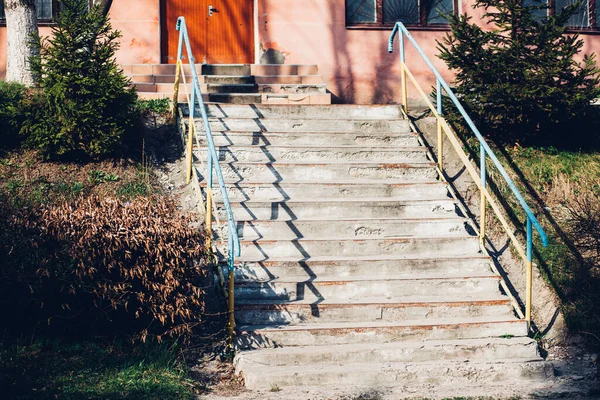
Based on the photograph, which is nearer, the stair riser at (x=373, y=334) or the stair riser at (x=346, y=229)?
the stair riser at (x=373, y=334)

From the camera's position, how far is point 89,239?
6406 mm

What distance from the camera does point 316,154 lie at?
9.72 metres

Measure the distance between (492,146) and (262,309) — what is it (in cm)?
501

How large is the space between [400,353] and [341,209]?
2274 millimetres

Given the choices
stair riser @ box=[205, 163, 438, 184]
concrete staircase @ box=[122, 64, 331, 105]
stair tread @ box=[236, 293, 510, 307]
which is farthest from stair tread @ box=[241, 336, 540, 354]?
concrete staircase @ box=[122, 64, 331, 105]

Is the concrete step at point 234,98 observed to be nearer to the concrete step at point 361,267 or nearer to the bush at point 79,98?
the bush at point 79,98

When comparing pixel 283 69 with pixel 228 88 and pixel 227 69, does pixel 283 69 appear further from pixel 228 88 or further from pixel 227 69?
pixel 228 88

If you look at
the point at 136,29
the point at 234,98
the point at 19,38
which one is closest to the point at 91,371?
the point at 234,98

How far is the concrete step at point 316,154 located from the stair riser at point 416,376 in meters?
3.59

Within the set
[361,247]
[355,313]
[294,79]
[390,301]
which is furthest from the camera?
[294,79]

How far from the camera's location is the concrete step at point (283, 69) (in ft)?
42.3

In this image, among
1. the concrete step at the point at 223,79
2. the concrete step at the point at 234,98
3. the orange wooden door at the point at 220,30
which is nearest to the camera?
the concrete step at the point at 234,98

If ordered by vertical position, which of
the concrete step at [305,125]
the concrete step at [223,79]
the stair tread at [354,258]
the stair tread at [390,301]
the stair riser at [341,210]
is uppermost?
the concrete step at [223,79]

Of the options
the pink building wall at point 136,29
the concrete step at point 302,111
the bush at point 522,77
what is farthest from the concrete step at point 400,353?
the pink building wall at point 136,29
